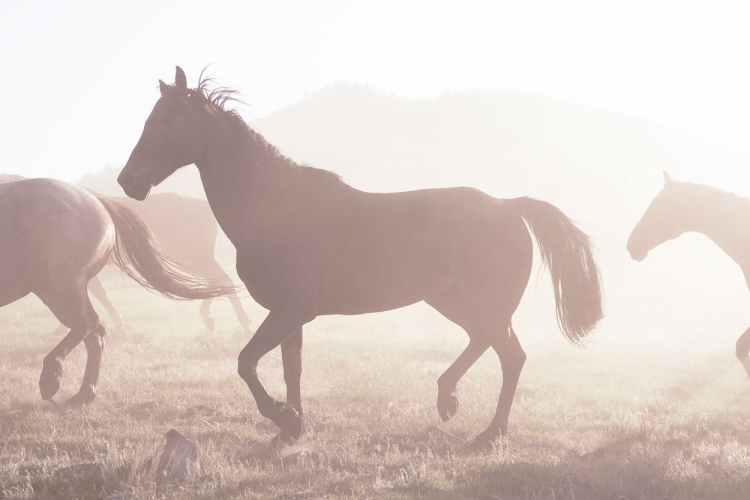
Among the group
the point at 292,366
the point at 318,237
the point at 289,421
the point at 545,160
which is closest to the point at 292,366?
the point at 292,366

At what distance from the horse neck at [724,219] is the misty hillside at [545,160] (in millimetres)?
30291

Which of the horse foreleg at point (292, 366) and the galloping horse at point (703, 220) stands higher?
the galloping horse at point (703, 220)

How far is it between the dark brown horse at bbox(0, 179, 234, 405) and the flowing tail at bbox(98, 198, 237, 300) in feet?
1.07

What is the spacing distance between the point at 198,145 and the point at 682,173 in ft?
281

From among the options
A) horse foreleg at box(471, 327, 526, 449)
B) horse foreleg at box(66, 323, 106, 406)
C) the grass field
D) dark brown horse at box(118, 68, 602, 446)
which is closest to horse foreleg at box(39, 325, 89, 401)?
the grass field

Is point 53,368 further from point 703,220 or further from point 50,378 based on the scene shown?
point 703,220

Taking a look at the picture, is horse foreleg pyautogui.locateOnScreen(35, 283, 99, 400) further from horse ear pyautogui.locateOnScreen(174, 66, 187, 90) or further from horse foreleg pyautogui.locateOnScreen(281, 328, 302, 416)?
horse ear pyautogui.locateOnScreen(174, 66, 187, 90)

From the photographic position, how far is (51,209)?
6930mm

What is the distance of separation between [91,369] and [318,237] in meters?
3.59

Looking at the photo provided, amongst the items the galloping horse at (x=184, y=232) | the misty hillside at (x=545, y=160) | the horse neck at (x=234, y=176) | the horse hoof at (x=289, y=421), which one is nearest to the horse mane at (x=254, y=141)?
the horse neck at (x=234, y=176)

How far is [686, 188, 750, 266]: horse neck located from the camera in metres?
9.22

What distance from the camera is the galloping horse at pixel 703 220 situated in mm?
9211

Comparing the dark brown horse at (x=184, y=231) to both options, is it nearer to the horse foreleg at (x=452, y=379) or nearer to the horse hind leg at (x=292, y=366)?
the horse foreleg at (x=452, y=379)

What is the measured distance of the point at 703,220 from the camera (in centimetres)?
955
